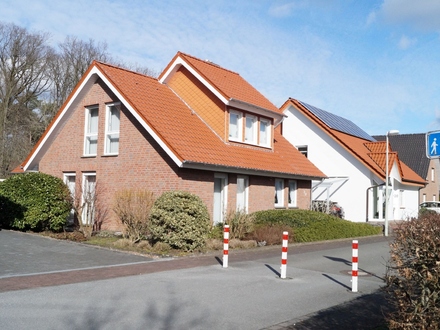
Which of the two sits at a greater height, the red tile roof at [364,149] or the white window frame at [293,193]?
the red tile roof at [364,149]

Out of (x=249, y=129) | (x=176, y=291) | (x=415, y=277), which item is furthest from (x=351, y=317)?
(x=249, y=129)

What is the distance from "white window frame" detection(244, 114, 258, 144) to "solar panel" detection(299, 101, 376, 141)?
34.4 feet

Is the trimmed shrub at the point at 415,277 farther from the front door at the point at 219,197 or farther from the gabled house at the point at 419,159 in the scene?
the gabled house at the point at 419,159

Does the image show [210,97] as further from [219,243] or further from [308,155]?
[308,155]

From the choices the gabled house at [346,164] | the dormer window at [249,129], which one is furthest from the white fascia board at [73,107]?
the gabled house at [346,164]

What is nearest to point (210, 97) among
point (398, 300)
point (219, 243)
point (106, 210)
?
point (106, 210)

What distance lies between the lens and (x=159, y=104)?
20.6 meters

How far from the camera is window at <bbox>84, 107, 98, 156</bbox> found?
21.8m

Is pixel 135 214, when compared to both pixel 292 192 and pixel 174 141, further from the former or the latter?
pixel 292 192

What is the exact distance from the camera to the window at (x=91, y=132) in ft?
71.5

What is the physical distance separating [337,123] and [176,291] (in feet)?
88.8

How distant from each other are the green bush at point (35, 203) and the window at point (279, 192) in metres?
9.32

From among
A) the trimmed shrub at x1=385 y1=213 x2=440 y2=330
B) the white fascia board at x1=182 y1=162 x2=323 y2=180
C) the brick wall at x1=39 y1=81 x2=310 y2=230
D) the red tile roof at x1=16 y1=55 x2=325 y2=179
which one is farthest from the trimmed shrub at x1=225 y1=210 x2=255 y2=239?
the trimmed shrub at x1=385 y1=213 x2=440 y2=330

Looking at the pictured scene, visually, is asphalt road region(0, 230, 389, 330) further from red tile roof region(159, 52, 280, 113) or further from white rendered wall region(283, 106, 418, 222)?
white rendered wall region(283, 106, 418, 222)
